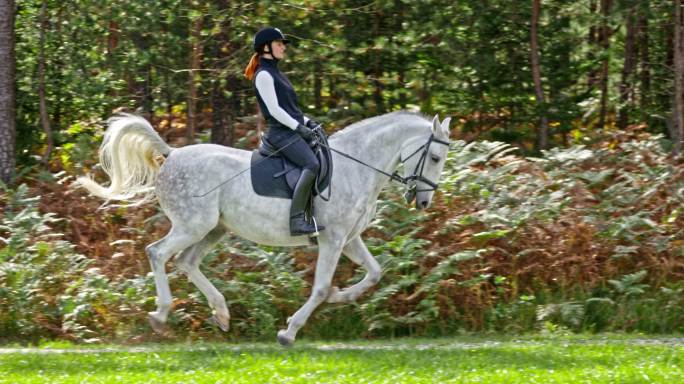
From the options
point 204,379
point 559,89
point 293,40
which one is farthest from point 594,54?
point 204,379

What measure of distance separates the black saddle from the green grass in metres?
1.67

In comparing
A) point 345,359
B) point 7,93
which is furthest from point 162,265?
point 7,93

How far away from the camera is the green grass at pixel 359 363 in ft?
29.4

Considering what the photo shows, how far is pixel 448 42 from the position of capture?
17.6 metres

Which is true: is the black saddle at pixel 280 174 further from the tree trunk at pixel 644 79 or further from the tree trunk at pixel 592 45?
the tree trunk at pixel 644 79

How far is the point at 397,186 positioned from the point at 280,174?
353 cm

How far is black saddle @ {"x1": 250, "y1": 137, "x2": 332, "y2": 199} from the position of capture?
34.8 ft

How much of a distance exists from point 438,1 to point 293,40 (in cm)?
292

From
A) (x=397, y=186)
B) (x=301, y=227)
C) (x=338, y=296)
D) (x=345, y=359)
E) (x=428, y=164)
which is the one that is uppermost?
(x=428, y=164)

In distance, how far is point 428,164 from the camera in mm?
10633

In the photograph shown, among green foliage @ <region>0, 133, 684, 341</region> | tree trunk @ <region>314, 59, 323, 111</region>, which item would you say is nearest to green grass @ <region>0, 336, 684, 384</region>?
green foliage @ <region>0, 133, 684, 341</region>

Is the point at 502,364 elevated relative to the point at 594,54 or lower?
lower

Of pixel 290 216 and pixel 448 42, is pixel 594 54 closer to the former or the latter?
pixel 448 42

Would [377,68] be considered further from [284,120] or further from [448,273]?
[284,120]
